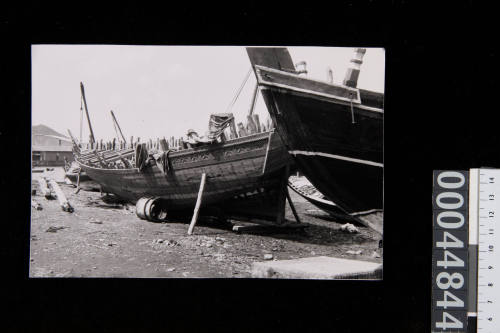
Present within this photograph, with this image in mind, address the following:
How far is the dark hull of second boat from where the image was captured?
287cm

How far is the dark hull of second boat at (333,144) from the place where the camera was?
2.87 m

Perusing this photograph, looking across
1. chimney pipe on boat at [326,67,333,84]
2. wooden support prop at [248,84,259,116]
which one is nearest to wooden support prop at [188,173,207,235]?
wooden support prop at [248,84,259,116]

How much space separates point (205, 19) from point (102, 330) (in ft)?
7.21

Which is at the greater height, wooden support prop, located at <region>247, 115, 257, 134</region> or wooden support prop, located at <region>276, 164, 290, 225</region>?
wooden support prop, located at <region>247, 115, 257, 134</region>

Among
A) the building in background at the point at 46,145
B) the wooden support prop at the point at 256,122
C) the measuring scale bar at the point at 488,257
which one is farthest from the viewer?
the wooden support prop at the point at 256,122

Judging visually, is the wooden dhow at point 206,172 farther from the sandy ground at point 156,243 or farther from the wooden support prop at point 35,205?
the wooden support prop at point 35,205

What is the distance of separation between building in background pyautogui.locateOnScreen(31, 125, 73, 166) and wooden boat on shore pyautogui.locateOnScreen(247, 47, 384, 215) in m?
1.41

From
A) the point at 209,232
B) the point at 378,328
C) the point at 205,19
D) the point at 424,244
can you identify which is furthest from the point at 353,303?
the point at 205,19

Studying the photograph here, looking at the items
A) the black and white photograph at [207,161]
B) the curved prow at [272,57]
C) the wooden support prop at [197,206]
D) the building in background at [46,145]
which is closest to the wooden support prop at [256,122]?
the black and white photograph at [207,161]

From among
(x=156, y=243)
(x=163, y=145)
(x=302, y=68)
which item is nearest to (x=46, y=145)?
(x=163, y=145)

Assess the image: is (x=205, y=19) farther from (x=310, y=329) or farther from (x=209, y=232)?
(x=310, y=329)

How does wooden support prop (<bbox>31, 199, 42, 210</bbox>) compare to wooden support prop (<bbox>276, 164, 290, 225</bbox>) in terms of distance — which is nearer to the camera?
wooden support prop (<bbox>31, 199, 42, 210</bbox>)

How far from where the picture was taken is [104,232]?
2.86m

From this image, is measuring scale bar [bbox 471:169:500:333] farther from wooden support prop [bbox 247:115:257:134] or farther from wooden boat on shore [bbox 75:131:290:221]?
wooden support prop [bbox 247:115:257:134]
